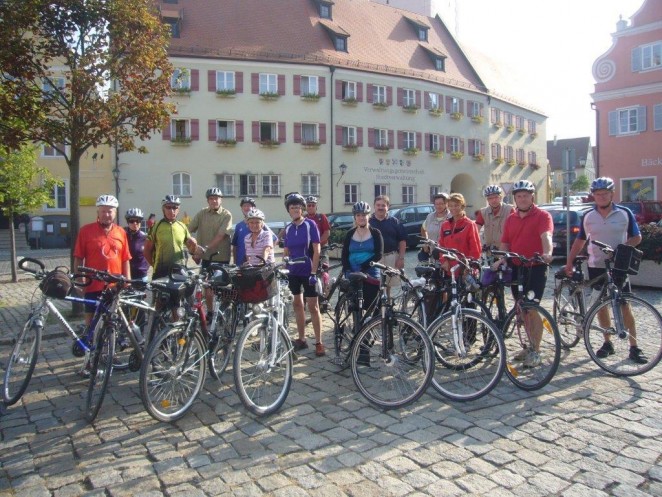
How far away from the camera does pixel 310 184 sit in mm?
37062

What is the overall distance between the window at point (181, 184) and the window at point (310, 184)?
6849mm

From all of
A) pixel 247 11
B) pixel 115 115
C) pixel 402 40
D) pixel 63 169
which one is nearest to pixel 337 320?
pixel 115 115

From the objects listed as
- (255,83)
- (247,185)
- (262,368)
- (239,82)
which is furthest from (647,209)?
(262,368)

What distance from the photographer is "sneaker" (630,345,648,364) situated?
19.9ft

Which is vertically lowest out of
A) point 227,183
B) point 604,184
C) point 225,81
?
point 604,184

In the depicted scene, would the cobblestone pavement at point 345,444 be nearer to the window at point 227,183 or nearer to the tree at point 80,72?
the tree at point 80,72

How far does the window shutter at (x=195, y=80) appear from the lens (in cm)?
3400

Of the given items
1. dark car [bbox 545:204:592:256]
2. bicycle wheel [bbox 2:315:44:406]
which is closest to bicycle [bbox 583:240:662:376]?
bicycle wheel [bbox 2:315:44:406]

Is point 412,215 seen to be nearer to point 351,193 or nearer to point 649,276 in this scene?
point 649,276

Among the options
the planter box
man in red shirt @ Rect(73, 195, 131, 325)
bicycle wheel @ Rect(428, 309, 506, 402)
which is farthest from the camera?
the planter box

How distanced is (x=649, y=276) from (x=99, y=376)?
1064 centimetres

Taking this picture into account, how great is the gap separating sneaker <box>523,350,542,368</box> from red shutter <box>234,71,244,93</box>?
31.8 meters

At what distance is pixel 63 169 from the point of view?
110ft

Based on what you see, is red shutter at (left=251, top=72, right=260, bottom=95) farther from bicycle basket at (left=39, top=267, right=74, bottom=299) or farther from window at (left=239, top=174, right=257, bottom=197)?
bicycle basket at (left=39, top=267, right=74, bottom=299)
